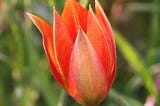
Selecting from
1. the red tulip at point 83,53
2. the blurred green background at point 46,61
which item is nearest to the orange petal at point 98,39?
the red tulip at point 83,53

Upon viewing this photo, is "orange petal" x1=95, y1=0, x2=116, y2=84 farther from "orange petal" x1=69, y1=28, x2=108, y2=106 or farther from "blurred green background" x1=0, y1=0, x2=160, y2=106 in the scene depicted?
"blurred green background" x1=0, y1=0, x2=160, y2=106

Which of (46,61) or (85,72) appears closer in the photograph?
(85,72)

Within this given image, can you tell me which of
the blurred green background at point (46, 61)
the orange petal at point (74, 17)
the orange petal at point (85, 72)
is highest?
the orange petal at point (74, 17)

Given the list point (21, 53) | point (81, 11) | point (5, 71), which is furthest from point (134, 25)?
point (81, 11)

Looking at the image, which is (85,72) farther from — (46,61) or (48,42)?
(46,61)

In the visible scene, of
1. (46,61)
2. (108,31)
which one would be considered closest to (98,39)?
(108,31)

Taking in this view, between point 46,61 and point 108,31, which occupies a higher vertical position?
point 108,31

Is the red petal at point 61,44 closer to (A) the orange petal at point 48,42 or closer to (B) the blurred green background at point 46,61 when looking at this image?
(A) the orange petal at point 48,42
